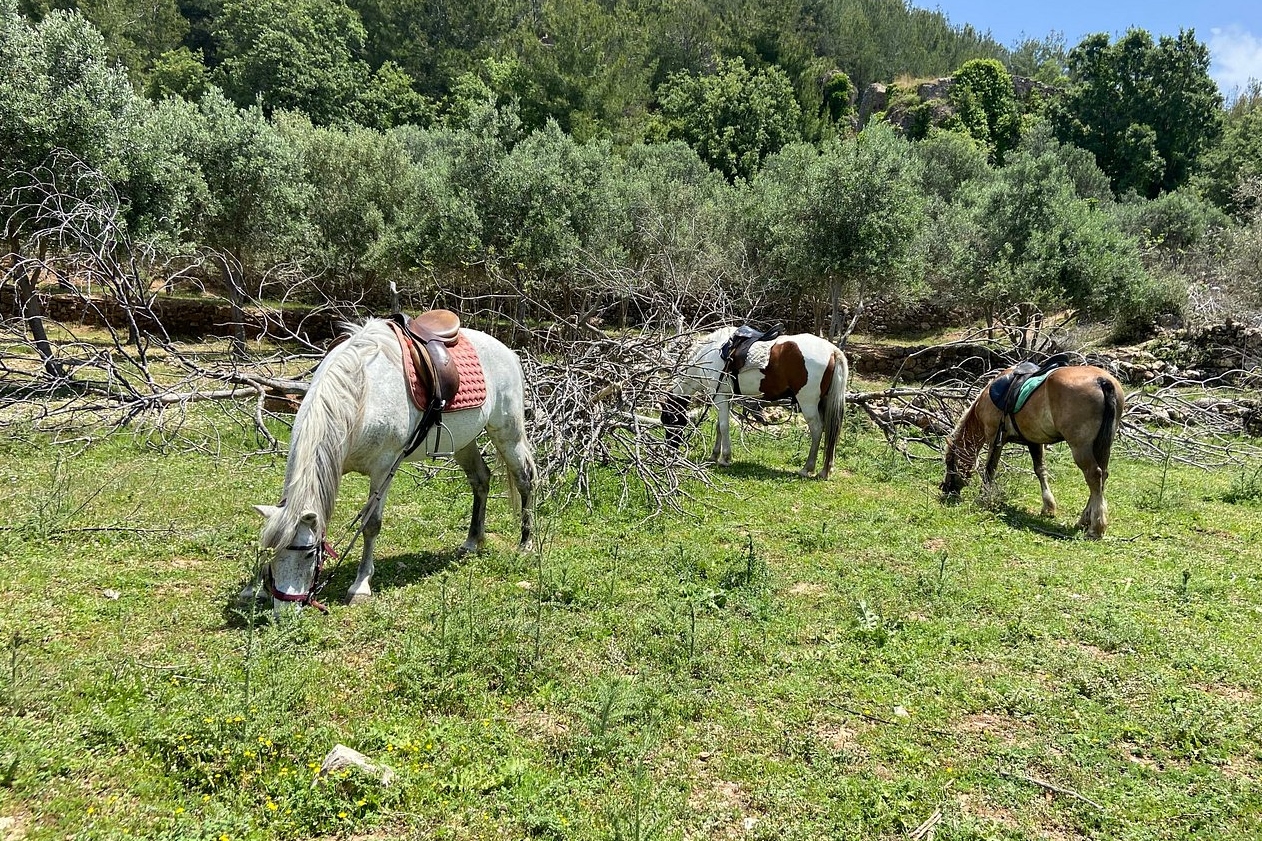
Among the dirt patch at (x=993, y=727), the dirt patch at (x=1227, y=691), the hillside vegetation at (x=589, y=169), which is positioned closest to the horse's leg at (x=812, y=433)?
the hillside vegetation at (x=589, y=169)

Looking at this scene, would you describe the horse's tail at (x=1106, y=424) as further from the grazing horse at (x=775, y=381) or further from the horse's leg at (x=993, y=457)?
the grazing horse at (x=775, y=381)

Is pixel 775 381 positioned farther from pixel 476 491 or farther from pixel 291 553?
pixel 291 553

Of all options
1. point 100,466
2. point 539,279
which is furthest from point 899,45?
point 100,466

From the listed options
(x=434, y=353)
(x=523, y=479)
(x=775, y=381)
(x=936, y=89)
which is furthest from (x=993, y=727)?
(x=936, y=89)

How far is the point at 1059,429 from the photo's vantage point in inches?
258

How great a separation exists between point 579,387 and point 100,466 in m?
5.03

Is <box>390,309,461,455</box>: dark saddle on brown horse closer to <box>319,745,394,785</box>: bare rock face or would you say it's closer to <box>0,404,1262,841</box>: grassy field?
<box>0,404,1262,841</box>: grassy field

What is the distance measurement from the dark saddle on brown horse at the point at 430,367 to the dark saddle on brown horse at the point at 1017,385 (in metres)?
5.76

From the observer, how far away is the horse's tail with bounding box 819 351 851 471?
812 cm

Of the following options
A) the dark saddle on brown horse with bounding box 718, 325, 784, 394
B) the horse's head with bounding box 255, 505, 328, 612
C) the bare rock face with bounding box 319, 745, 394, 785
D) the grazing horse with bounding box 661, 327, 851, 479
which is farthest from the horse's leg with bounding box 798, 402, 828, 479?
the bare rock face with bounding box 319, 745, 394, 785

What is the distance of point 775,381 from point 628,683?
5.62 meters

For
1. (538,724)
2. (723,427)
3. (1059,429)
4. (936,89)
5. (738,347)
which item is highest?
(936,89)

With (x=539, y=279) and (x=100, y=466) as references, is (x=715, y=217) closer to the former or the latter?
(x=539, y=279)

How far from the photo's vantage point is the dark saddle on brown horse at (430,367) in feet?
14.1
